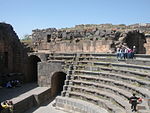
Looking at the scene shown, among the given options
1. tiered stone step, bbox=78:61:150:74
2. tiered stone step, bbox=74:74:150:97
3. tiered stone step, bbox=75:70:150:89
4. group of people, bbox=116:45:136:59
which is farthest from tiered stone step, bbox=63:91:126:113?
group of people, bbox=116:45:136:59

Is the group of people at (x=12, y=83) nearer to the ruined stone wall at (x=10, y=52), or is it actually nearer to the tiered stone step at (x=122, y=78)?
the ruined stone wall at (x=10, y=52)

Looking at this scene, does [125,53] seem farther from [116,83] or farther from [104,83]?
[116,83]

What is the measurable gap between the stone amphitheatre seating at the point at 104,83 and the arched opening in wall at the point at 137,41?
4.47 metres

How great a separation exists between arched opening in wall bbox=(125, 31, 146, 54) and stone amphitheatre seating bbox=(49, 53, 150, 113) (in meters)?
4.47

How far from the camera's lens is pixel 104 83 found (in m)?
13.3

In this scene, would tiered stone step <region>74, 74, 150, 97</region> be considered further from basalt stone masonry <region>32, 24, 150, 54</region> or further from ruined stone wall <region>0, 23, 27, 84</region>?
ruined stone wall <region>0, 23, 27, 84</region>

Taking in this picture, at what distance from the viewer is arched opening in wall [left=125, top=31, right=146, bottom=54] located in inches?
784

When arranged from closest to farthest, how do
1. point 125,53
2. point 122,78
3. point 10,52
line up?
1. point 122,78
2. point 125,53
3. point 10,52

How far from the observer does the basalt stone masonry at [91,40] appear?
19531 millimetres

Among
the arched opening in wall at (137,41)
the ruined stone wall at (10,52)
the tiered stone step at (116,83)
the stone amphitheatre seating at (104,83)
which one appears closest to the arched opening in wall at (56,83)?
the stone amphitheatre seating at (104,83)

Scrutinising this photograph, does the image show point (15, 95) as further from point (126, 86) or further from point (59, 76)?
point (126, 86)

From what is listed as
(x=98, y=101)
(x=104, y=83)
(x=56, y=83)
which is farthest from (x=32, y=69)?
(x=98, y=101)

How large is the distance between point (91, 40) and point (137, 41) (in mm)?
3932

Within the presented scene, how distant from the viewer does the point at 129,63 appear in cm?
1376
